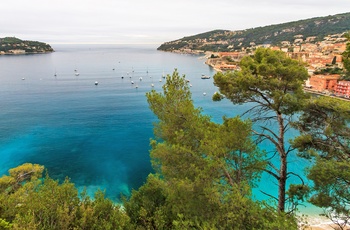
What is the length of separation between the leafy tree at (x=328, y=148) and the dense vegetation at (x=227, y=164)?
0.02 m

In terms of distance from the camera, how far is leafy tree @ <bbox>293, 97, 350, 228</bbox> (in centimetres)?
450

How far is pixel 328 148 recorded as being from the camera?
5324 mm

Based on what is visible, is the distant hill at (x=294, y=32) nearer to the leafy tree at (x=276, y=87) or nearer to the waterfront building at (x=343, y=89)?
the waterfront building at (x=343, y=89)

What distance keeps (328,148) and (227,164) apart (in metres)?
2.17

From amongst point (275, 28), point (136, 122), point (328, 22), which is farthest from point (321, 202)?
point (275, 28)

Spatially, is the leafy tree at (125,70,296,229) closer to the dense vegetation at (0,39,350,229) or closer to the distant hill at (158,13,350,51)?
the dense vegetation at (0,39,350,229)

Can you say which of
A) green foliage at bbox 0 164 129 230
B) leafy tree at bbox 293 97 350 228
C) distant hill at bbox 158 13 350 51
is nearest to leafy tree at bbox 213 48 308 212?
A: leafy tree at bbox 293 97 350 228

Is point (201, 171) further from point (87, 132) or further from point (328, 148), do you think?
point (87, 132)

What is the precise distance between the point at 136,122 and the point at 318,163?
74.1 feet

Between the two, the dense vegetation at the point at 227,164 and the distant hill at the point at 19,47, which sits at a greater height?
the distant hill at the point at 19,47

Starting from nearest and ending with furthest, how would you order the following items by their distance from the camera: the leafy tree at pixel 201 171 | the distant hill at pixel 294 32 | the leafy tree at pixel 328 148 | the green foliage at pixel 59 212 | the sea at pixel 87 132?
1. the leafy tree at pixel 201 171
2. the leafy tree at pixel 328 148
3. the green foliage at pixel 59 212
4. the sea at pixel 87 132
5. the distant hill at pixel 294 32

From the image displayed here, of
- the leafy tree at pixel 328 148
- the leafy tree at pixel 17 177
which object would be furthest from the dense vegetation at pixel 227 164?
the leafy tree at pixel 17 177

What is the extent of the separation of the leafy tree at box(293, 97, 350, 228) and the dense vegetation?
2 centimetres

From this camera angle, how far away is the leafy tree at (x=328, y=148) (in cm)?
450
